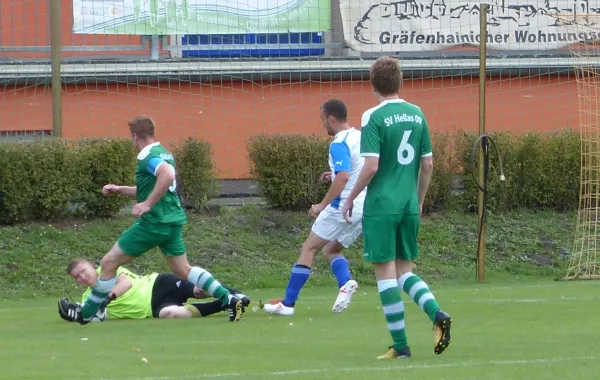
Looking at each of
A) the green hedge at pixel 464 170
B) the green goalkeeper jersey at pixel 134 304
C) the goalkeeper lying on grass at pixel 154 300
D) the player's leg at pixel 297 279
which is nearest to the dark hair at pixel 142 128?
the goalkeeper lying on grass at pixel 154 300

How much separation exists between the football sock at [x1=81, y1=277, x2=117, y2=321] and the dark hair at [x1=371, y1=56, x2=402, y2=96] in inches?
139

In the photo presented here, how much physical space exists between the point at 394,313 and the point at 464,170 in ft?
29.1

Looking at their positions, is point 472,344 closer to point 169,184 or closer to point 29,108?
point 169,184

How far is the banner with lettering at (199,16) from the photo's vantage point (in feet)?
54.7

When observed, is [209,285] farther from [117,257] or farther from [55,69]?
[55,69]

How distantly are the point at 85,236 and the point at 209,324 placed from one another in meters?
4.66

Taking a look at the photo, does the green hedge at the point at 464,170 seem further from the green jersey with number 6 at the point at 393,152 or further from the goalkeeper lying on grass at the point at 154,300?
the green jersey with number 6 at the point at 393,152

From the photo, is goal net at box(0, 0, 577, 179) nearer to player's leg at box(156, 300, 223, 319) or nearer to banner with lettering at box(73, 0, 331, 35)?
banner with lettering at box(73, 0, 331, 35)

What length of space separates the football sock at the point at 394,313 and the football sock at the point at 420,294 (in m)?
0.18

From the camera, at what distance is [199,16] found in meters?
16.9

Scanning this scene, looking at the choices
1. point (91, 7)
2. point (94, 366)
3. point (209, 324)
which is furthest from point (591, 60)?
point (94, 366)

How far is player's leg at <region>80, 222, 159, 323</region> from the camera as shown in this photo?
1023cm

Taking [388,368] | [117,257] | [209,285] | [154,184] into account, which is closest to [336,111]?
[154,184]

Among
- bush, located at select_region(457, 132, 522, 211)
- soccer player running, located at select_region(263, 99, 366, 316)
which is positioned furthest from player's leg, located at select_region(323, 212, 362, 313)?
bush, located at select_region(457, 132, 522, 211)
